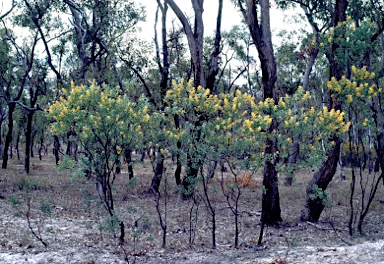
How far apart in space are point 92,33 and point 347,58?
1275 centimetres

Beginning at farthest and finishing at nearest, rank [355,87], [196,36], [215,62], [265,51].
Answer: [215,62]
[196,36]
[265,51]
[355,87]

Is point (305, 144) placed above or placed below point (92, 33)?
below

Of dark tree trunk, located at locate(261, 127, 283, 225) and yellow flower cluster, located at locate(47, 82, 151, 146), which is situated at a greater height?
yellow flower cluster, located at locate(47, 82, 151, 146)

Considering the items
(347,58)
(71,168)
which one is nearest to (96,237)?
(71,168)

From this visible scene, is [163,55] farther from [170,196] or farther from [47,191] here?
[47,191]

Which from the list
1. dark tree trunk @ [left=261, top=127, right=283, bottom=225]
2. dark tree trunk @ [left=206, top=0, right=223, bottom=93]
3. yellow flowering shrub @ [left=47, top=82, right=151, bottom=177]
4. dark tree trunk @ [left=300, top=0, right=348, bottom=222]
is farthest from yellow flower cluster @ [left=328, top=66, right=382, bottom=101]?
dark tree trunk @ [left=206, top=0, right=223, bottom=93]

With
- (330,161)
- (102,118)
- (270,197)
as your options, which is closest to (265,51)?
(330,161)

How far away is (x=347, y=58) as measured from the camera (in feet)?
29.1

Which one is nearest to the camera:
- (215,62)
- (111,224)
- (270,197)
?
(111,224)

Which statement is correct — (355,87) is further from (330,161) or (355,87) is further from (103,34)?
(103,34)

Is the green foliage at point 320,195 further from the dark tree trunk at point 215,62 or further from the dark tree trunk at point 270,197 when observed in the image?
the dark tree trunk at point 215,62

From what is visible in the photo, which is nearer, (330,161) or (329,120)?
(329,120)

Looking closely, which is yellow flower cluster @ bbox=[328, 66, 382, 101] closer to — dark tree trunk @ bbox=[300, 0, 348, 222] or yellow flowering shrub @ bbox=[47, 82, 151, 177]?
dark tree trunk @ bbox=[300, 0, 348, 222]

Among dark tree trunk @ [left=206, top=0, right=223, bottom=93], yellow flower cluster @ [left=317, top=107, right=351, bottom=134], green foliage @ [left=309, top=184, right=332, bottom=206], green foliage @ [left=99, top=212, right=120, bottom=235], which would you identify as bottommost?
green foliage @ [left=99, top=212, right=120, bottom=235]
